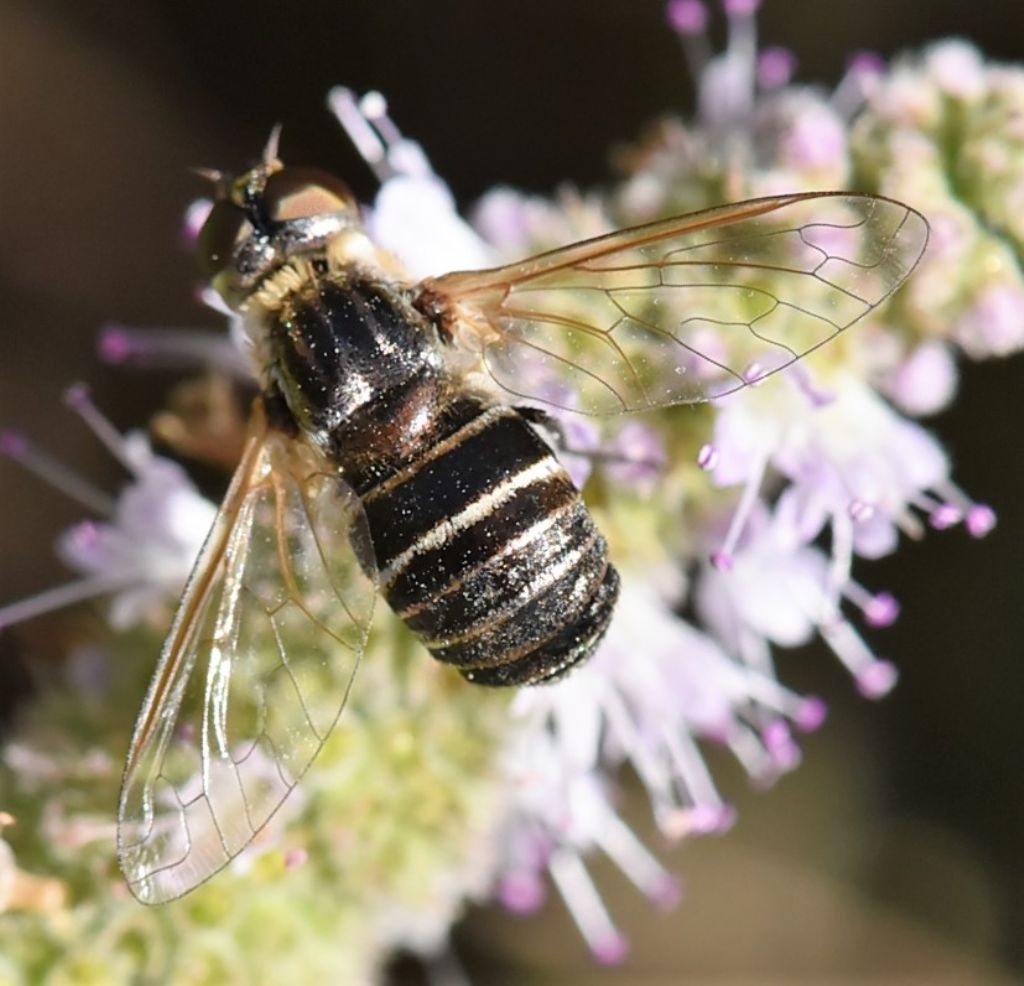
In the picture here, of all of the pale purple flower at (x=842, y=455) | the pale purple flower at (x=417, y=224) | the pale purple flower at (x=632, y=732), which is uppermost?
the pale purple flower at (x=417, y=224)

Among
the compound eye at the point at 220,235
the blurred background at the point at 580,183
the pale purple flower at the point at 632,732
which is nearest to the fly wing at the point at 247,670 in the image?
the compound eye at the point at 220,235

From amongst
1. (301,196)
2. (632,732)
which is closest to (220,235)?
(301,196)

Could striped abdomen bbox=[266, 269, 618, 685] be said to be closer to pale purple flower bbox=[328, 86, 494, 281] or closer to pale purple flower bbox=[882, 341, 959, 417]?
pale purple flower bbox=[328, 86, 494, 281]

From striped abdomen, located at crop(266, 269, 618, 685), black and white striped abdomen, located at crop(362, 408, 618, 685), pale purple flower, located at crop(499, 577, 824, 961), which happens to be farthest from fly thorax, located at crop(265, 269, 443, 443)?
pale purple flower, located at crop(499, 577, 824, 961)

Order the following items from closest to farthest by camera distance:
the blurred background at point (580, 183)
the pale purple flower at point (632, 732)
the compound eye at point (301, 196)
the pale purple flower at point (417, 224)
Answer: the compound eye at point (301, 196) → the pale purple flower at point (417, 224) → the pale purple flower at point (632, 732) → the blurred background at point (580, 183)

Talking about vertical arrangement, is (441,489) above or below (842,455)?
above

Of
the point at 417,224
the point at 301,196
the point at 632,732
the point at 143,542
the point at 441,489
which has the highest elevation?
the point at 301,196

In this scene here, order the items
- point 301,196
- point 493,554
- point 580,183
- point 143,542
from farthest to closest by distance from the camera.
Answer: point 580,183 < point 143,542 < point 301,196 < point 493,554

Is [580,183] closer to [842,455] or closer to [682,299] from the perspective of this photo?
[842,455]

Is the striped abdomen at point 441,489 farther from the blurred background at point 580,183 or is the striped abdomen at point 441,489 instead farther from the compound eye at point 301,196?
the blurred background at point 580,183
